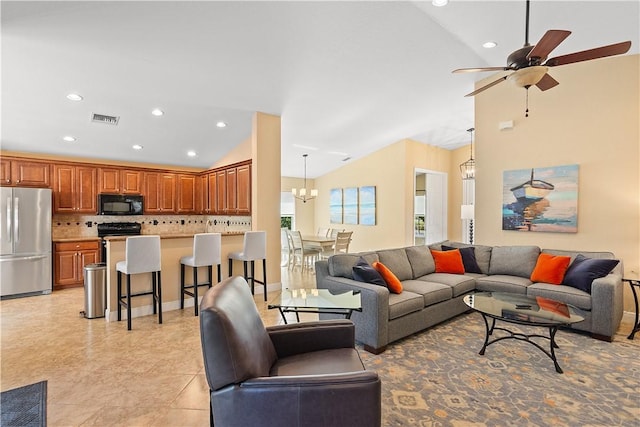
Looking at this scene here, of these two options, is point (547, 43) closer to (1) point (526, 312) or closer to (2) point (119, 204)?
(1) point (526, 312)

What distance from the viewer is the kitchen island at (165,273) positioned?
3.88 metres

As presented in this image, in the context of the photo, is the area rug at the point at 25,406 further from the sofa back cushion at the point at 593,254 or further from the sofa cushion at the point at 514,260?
the sofa back cushion at the point at 593,254

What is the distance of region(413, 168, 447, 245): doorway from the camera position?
8422mm

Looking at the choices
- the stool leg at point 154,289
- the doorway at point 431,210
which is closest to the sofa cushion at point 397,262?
the stool leg at point 154,289

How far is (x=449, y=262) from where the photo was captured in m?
4.48

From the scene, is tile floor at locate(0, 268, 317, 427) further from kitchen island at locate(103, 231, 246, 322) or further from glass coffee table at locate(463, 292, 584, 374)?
glass coffee table at locate(463, 292, 584, 374)

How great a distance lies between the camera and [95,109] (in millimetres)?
4379

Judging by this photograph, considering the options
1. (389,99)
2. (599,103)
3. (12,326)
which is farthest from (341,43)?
(12,326)

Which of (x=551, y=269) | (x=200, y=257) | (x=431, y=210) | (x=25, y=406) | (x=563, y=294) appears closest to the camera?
(x=25, y=406)

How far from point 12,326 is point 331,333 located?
3944mm

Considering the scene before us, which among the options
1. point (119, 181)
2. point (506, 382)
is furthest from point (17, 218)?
point (506, 382)

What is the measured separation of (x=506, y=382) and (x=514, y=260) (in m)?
2.27

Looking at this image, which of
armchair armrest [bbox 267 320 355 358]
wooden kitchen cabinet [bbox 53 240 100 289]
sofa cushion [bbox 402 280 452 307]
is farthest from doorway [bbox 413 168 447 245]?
wooden kitchen cabinet [bbox 53 240 100 289]

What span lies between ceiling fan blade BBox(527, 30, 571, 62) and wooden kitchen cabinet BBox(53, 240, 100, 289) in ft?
21.5
